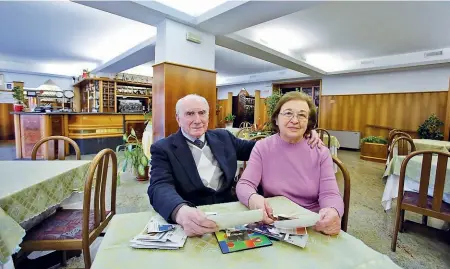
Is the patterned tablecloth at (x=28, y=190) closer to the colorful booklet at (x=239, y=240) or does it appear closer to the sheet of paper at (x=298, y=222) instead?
the colorful booklet at (x=239, y=240)

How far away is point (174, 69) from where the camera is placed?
3598 millimetres

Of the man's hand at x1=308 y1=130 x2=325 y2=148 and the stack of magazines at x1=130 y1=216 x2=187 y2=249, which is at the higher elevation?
the man's hand at x1=308 y1=130 x2=325 y2=148

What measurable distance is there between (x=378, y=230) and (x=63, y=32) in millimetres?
6816

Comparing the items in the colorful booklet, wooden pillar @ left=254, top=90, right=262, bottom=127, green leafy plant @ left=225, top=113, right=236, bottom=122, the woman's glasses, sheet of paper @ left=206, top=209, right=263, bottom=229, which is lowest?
the colorful booklet

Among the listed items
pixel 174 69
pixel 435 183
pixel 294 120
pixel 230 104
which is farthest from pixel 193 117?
pixel 230 104

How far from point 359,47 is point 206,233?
6.75 meters

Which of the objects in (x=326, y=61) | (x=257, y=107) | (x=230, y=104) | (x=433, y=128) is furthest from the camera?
(x=230, y=104)

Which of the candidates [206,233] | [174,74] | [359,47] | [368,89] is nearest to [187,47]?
[174,74]

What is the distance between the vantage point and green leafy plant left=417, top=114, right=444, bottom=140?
6336mm

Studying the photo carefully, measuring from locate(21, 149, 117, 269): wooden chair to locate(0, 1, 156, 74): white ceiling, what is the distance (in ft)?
12.7

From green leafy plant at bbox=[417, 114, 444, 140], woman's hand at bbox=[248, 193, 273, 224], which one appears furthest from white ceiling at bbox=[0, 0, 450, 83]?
woman's hand at bbox=[248, 193, 273, 224]

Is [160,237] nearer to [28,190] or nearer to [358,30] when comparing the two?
[28,190]

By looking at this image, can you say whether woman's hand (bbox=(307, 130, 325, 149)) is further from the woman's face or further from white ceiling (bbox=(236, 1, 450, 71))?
white ceiling (bbox=(236, 1, 450, 71))

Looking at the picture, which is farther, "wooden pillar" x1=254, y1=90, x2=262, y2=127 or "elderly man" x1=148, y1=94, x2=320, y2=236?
"wooden pillar" x1=254, y1=90, x2=262, y2=127
